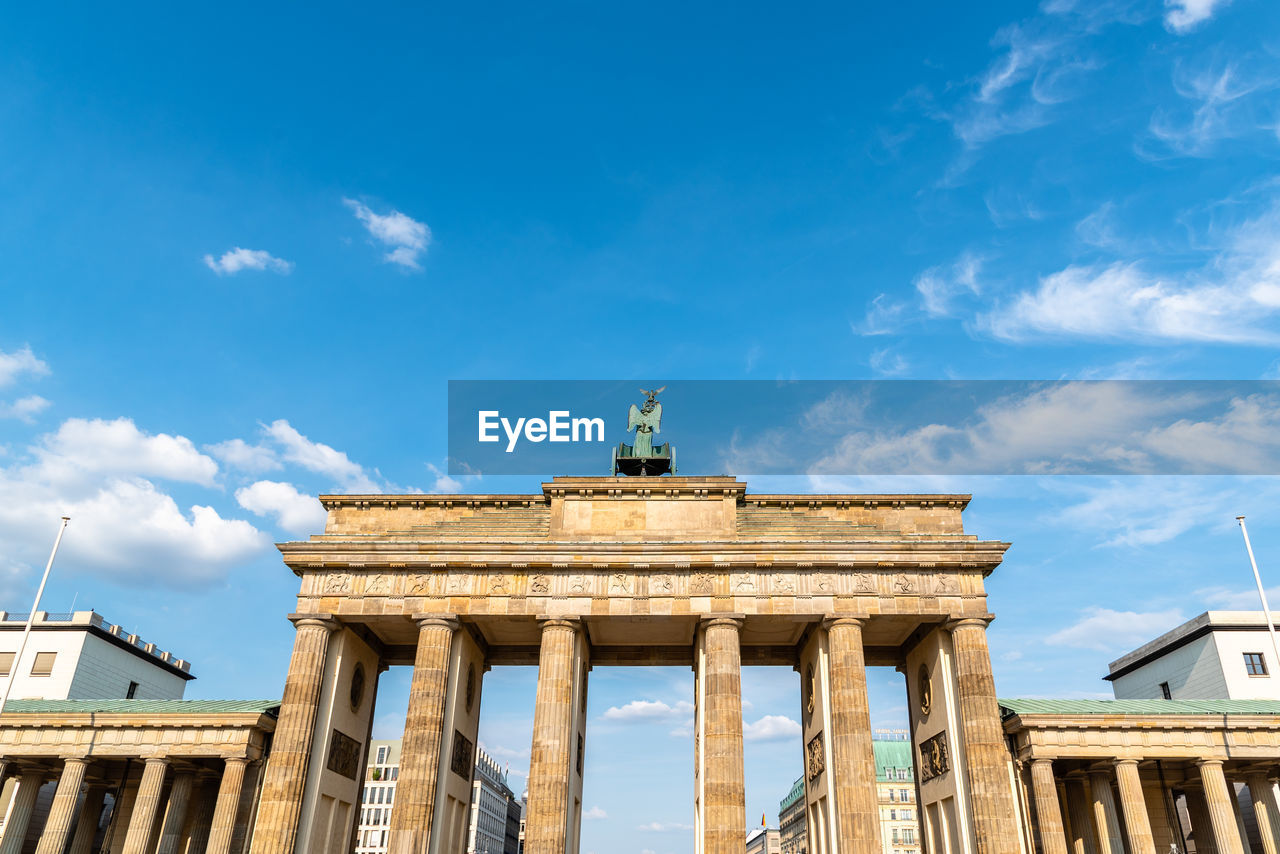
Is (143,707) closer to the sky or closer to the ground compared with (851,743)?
closer to the sky

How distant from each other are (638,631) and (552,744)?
7.51 metres

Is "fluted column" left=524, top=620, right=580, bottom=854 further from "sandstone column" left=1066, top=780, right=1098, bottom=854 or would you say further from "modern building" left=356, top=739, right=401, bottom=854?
"modern building" left=356, top=739, right=401, bottom=854

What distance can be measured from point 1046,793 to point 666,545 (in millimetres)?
19459

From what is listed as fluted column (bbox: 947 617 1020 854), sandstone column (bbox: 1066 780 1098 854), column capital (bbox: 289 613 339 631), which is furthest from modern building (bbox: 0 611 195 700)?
sandstone column (bbox: 1066 780 1098 854)

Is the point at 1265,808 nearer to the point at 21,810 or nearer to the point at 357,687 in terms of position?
the point at 357,687

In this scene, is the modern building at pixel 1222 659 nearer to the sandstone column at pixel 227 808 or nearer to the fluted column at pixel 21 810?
the sandstone column at pixel 227 808

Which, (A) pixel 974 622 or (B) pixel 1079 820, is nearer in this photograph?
(A) pixel 974 622

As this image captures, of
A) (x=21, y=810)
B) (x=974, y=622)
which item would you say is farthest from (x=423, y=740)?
(x=974, y=622)

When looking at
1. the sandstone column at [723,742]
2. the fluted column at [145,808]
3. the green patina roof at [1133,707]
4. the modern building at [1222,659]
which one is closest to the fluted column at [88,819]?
the fluted column at [145,808]

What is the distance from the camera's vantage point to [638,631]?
40.1m

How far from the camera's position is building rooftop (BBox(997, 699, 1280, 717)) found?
122 feet

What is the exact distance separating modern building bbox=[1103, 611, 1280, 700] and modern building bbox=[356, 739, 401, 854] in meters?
84.5

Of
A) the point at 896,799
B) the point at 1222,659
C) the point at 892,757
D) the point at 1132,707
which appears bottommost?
the point at 1132,707

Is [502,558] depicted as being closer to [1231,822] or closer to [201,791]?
[201,791]
